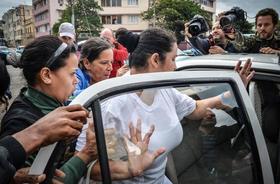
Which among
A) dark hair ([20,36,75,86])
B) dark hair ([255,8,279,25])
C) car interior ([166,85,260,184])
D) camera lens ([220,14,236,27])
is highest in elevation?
dark hair ([255,8,279,25])

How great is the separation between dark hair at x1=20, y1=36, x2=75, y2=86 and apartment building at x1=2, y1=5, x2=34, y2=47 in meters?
78.5

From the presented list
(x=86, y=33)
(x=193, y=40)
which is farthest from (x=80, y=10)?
(x=193, y=40)

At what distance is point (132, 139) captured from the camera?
1.33 meters

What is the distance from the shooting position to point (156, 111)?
151 cm

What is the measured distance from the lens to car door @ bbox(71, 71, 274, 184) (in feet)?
5.13

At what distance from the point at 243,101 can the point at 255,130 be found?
6.1 inches

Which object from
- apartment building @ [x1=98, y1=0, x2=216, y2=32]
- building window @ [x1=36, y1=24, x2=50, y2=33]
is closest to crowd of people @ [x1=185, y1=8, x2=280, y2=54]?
apartment building @ [x1=98, y1=0, x2=216, y2=32]

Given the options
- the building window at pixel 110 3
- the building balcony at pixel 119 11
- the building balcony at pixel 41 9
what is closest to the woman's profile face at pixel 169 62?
the building balcony at pixel 119 11

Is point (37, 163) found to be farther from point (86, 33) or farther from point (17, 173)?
point (86, 33)

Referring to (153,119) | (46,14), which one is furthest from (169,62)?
(46,14)

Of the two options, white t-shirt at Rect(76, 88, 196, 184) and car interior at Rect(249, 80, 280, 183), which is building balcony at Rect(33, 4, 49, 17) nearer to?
car interior at Rect(249, 80, 280, 183)

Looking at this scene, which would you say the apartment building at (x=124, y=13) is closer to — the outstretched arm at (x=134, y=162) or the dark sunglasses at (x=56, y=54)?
the dark sunglasses at (x=56, y=54)

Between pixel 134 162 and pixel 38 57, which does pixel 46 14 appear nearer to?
pixel 38 57

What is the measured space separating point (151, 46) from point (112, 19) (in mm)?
51536
